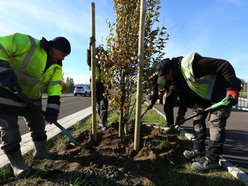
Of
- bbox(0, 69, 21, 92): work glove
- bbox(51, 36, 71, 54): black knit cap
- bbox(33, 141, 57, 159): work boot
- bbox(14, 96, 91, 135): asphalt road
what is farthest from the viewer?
bbox(14, 96, 91, 135): asphalt road

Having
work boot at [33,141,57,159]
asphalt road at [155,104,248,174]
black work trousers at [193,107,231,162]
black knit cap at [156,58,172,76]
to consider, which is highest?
black knit cap at [156,58,172,76]

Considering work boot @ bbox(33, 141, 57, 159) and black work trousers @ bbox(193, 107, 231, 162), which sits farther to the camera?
work boot @ bbox(33, 141, 57, 159)

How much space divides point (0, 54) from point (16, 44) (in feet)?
0.80

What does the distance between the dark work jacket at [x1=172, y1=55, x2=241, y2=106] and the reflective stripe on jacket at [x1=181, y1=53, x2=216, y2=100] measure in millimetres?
50

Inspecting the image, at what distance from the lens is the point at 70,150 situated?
3820 mm

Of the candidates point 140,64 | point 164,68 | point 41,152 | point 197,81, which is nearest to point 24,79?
point 41,152

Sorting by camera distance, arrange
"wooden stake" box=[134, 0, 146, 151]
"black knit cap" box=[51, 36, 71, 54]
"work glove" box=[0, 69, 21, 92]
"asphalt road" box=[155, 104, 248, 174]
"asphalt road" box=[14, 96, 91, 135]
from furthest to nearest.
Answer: "asphalt road" box=[14, 96, 91, 135] → "asphalt road" box=[155, 104, 248, 174] → "wooden stake" box=[134, 0, 146, 151] → "black knit cap" box=[51, 36, 71, 54] → "work glove" box=[0, 69, 21, 92]

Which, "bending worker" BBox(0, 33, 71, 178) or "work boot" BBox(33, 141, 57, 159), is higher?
"bending worker" BBox(0, 33, 71, 178)

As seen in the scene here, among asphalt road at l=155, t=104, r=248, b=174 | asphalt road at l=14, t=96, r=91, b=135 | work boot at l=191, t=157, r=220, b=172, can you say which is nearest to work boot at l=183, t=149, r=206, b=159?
work boot at l=191, t=157, r=220, b=172

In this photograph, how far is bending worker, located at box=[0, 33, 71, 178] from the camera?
2.98 metres

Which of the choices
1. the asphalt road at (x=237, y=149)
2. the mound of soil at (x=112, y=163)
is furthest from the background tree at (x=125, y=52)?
the asphalt road at (x=237, y=149)

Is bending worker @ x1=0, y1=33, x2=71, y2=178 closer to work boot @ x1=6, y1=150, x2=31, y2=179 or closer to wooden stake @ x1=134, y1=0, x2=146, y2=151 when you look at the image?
work boot @ x1=6, y1=150, x2=31, y2=179

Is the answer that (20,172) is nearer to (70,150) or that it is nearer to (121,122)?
(70,150)

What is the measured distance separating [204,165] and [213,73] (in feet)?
4.03
